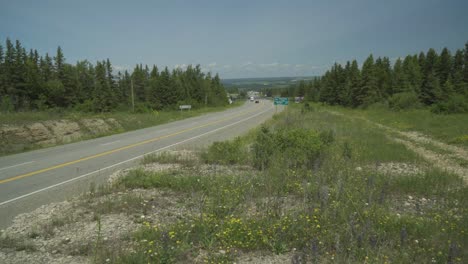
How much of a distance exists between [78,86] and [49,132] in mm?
45950

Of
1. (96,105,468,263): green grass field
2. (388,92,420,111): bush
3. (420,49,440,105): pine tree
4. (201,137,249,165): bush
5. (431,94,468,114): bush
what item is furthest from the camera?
(420,49,440,105): pine tree

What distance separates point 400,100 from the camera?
124 ft

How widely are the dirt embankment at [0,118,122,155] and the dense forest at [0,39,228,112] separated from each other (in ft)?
65.3

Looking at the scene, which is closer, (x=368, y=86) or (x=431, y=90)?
(x=431, y=90)

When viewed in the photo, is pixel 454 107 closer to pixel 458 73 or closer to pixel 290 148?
pixel 458 73

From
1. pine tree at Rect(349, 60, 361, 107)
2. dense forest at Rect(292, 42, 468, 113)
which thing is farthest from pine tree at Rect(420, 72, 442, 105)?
pine tree at Rect(349, 60, 361, 107)

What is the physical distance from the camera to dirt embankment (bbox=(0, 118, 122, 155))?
16.6 metres

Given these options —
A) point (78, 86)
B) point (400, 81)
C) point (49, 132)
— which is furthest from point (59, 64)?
point (400, 81)

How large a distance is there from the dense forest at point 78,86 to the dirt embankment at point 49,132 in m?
19.9

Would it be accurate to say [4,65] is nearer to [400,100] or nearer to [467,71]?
[400,100]

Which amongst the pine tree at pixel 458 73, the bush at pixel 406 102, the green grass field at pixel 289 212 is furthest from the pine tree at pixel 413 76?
the green grass field at pixel 289 212

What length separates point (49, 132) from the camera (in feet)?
64.7

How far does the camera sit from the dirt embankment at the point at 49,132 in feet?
54.4

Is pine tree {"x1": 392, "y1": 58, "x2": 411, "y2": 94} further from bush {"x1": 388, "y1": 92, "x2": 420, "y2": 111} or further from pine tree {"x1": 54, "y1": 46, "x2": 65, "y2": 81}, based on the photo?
pine tree {"x1": 54, "y1": 46, "x2": 65, "y2": 81}
